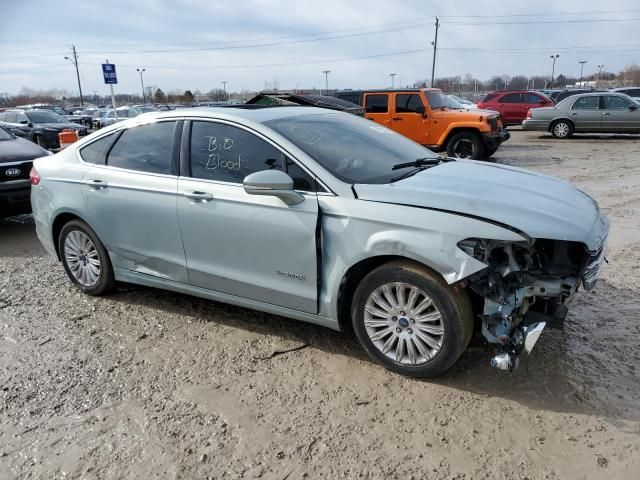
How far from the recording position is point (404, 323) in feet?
10.2

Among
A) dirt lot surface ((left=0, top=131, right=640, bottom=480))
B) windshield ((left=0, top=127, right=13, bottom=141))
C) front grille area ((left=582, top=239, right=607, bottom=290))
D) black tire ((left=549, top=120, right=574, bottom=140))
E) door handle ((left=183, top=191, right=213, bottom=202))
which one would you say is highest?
door handle ((left=183, top=191, right=213, bottom=202))

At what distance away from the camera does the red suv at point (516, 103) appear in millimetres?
20547

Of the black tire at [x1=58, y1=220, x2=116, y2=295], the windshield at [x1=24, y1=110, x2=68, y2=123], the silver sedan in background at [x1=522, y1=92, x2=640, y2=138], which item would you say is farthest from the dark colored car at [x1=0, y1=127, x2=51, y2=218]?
the silver sedan in background at [x1=522, y1=92, x2=640, y2=138]

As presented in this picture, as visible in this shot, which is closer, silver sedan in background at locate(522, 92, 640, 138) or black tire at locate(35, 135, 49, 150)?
silver sedan in background at locate(522, 92, 640, 138)

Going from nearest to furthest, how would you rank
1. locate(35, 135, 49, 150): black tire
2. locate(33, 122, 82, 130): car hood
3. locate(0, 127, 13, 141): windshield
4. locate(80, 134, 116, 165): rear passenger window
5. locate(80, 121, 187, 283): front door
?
locate(80, 121, 187, 283): front door → locate(80, 134, 116, 165): rear passenger window → locate(0, 127, 13, 141): windshield → locate(35, 135, 49, 150): black tire → locate(33, 122, 82, 130): car hood

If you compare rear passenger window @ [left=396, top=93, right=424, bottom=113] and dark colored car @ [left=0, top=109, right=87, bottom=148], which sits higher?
rear passenger window @ [left=396, top=93, right=424, bottom=113]

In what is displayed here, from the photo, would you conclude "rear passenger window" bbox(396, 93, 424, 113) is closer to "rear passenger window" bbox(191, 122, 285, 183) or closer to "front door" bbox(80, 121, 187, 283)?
"front door" bbox(80, 121, 187, 283)

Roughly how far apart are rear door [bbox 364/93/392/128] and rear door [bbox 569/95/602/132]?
8.09 metres

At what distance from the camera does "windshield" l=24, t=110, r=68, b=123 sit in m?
18.9

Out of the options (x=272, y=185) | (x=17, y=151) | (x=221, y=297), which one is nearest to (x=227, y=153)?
(x=272, y=185)

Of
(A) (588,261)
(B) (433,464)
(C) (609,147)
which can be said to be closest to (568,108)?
(C) (609,147)

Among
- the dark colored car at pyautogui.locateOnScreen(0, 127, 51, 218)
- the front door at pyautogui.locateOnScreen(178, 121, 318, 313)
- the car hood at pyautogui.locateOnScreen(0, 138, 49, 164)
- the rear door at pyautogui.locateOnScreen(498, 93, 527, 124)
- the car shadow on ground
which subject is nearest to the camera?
the car shadow on ground

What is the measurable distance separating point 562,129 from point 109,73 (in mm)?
15631

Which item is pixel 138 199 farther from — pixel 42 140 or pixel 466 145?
pixel 42 140
